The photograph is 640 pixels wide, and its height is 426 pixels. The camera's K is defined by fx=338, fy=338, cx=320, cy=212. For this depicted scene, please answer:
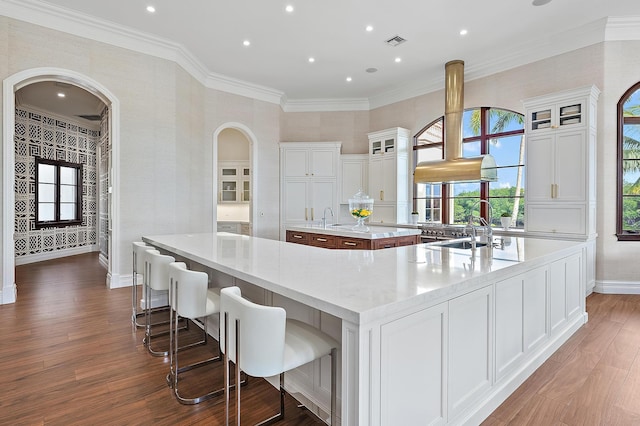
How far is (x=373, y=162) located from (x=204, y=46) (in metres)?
3.70

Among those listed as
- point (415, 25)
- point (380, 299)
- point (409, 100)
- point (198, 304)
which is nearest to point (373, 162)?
point (409, 100)

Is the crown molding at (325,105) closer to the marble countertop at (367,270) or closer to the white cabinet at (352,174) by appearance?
the white cabinet at (352,174)

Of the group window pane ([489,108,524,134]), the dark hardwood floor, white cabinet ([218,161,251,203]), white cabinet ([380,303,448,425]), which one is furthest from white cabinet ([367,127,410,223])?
white cabinet ([380,303,448,425])

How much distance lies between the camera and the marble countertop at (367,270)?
1.36 m

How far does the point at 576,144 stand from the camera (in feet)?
14.2

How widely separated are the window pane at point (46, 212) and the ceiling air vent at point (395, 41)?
7.58 metres

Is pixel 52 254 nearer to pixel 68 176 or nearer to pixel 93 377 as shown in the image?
pixel 68 176

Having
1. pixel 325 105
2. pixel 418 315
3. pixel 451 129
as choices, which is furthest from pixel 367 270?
pixel 325 105

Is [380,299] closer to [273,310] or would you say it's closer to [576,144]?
[273,310]

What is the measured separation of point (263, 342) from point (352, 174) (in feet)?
20.1

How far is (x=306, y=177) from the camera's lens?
7.22 m

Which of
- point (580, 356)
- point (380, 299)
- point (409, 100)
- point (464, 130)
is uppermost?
point (409, 100)

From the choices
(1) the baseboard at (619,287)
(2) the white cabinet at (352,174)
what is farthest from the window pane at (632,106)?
(2) the white cabinet at (352,174)

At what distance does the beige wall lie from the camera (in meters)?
4.37
